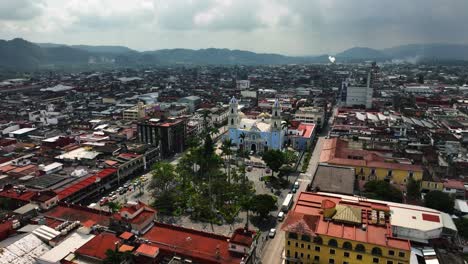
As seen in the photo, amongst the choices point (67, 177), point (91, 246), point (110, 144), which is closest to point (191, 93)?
point (110, 144)

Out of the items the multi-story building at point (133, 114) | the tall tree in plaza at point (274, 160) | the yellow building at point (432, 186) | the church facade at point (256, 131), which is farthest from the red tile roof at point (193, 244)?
the multi-story building at point (133, 114)

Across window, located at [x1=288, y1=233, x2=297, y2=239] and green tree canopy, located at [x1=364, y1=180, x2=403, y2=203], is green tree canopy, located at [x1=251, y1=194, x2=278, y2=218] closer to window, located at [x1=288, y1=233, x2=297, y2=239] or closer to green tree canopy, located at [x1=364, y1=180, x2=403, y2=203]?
Result: window, located at [x1=288, y1=233, x2=297, y2=239]

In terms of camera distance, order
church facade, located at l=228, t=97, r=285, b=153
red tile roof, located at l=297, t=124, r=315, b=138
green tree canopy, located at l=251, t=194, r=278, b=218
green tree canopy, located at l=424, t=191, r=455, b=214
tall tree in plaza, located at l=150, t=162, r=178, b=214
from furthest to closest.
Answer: red tile roof, located at l=297, t=124, r=315, b=138 < church facade, located at l=228, t=97, r=285, b=153 < tall tree in plaza, located at l=150, t=162, r=178, b=214 < green tree canopy, located at l=424, t=191, r=455, b=214 < green tree canopy, located at l=251, t=194, r=278, b=218

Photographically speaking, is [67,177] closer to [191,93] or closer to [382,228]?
[382,228]

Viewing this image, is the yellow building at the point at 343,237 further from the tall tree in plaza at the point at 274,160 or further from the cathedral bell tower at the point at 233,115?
the cathedral bell tower at the point at 233,115

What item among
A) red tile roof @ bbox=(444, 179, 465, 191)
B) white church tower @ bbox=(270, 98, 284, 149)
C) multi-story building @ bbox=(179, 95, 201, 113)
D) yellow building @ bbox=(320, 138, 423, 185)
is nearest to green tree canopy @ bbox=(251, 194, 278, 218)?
yellow building @ bbox=(320, 138, 423, 185)

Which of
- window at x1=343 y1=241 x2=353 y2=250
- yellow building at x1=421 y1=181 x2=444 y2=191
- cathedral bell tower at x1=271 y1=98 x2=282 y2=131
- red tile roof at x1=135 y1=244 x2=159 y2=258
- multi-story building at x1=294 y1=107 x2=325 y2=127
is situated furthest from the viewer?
multi-story building at x1=294 y1=107 x2=325 y2=127
